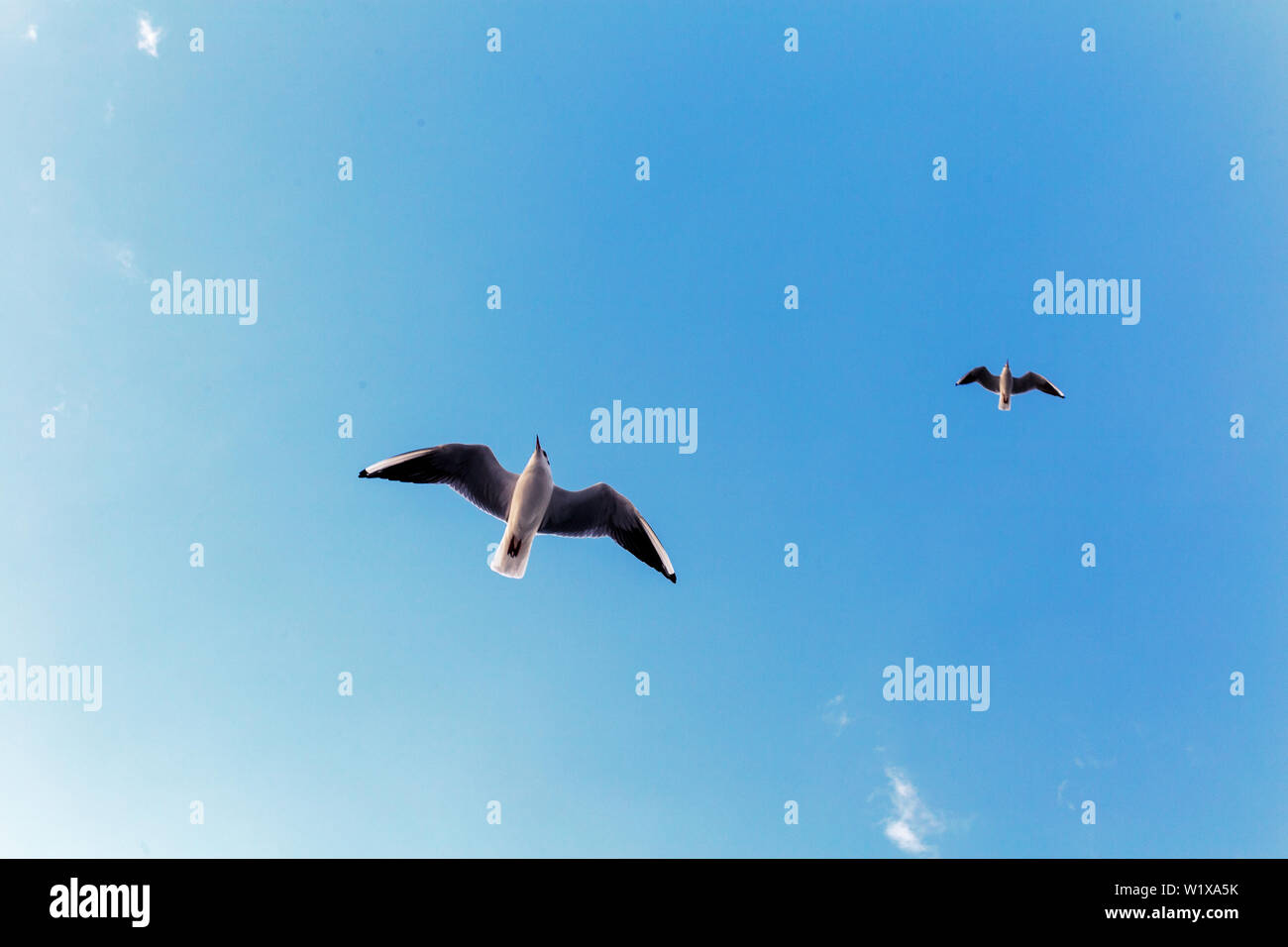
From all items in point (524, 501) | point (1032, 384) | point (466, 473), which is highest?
point (1032, 384)

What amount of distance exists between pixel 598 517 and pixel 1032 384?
1210 cm

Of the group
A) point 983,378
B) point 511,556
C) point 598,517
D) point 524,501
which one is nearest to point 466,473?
point 524,501

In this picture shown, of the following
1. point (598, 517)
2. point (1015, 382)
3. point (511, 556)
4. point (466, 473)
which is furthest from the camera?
point (1015, 382)

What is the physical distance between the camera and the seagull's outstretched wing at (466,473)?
9.13 metres

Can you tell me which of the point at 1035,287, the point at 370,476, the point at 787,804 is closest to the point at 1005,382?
the point at 1035,287

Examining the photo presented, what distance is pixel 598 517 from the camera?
982 centimetres

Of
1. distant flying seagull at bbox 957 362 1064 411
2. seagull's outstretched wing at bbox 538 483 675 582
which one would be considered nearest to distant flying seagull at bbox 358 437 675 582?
seagull's outstretched wing at bbox 538 483 675 582

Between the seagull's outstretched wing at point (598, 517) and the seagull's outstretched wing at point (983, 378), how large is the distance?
10773 mm

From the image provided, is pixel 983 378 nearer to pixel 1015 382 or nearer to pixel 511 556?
pixel 1015 382

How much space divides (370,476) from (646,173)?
7181mm

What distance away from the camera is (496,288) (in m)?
11.6

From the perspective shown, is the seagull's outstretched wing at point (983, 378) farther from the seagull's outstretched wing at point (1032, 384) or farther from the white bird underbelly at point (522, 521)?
the white bird underbelly at point (522, 521)
